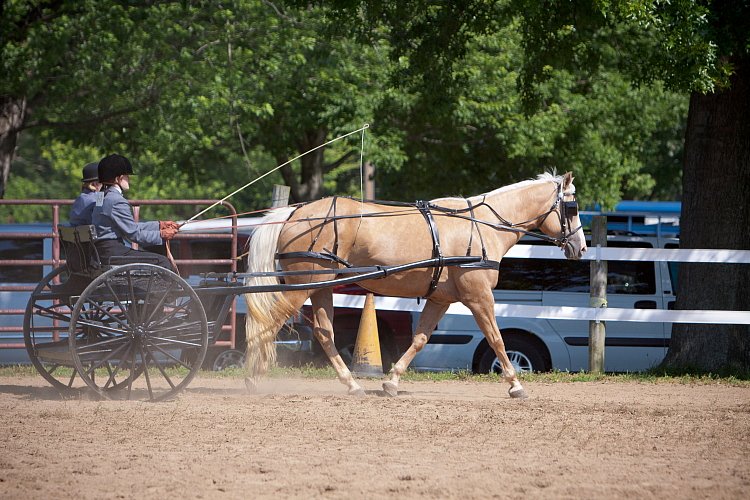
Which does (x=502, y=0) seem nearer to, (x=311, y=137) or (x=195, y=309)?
(x=195, y=309)

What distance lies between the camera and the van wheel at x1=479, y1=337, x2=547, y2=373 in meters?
11.9

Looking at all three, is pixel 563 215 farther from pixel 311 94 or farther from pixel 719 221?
pixel 311 94

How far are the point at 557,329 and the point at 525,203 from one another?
2.85 m

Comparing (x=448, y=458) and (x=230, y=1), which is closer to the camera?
(x=448, y=458)

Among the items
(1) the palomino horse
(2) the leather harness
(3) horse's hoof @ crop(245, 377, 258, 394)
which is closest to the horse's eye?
(1) the palomino horse

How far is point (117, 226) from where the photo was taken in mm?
8344

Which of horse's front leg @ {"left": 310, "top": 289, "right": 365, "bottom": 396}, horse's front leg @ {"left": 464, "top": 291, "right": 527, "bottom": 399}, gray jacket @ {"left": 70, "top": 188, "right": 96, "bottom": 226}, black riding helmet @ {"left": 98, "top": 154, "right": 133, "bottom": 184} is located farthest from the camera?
horse's front leg @ {"left": 310, "top": 289, "right": 365, "bottom": 396}

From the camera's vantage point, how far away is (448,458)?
250 inches

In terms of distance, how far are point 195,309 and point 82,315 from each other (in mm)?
1190

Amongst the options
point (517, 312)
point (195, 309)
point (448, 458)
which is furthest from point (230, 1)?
point (448, 458)

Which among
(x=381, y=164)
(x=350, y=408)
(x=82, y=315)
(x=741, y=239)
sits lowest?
(x=350, y=408)

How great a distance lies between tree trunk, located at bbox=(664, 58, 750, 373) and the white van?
0.66 metres

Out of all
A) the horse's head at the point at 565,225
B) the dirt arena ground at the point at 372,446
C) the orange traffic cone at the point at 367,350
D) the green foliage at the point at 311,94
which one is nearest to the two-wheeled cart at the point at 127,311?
the dirt arena ground at the point at 372,446

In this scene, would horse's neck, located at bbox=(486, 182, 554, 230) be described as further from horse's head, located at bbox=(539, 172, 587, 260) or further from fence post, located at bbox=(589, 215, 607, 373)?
fence post, located at bbox=(589, 215, 607, 373)
